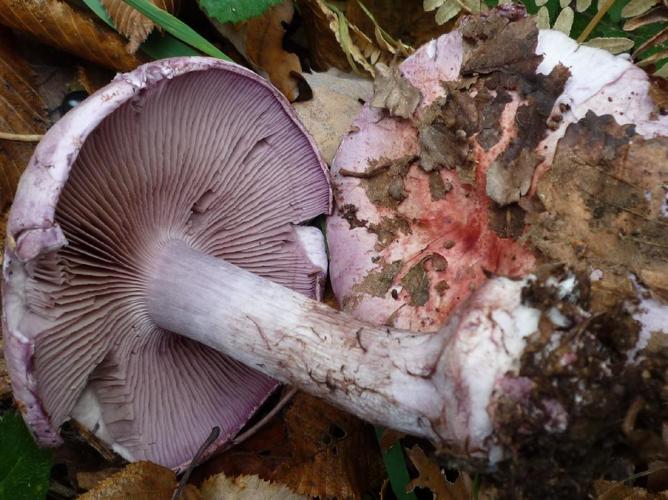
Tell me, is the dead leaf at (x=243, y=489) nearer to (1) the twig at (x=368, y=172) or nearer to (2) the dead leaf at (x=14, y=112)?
(1) the twig at (x=368, y=172)

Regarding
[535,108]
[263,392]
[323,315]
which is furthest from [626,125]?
[263,392]

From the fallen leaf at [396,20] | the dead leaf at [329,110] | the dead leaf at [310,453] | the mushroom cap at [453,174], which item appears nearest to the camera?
the mushroom cap at [453,174]

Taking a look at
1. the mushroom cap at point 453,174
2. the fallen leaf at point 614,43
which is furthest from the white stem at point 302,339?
the fallen leaf at point 614,43

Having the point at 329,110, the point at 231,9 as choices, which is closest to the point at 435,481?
the point at 329,110

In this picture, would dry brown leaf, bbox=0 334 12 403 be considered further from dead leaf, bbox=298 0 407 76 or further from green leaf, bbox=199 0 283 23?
dead leaf, bbox=298 0 407 76

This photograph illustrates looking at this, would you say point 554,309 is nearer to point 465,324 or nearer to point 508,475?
point 465,324

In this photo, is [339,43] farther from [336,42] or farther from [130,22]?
[130,22]

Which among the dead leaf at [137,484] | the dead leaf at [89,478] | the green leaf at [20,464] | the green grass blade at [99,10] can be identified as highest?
the green grass blade at [99,10]

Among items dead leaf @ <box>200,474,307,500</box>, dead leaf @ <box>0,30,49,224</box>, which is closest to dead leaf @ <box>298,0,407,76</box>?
dead leaf @ <box>0,30,49,224</box>
